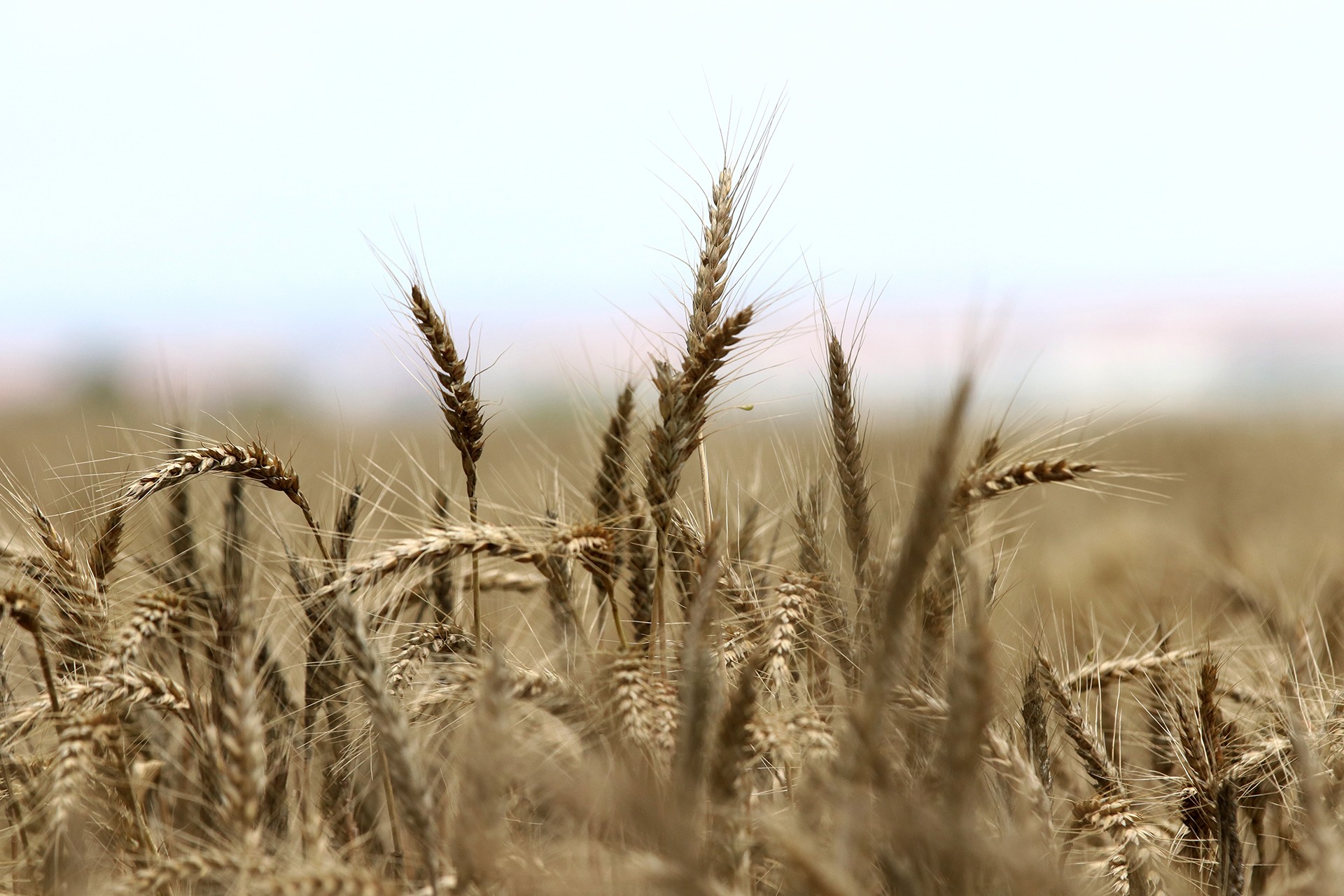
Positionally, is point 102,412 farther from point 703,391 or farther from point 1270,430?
point 1270,430

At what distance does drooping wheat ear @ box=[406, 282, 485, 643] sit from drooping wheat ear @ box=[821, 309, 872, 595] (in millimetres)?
705

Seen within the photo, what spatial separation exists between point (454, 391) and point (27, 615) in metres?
0.84

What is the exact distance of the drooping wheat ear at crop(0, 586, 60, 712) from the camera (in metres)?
1.44

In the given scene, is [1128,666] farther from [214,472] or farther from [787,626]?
→ [214,472]

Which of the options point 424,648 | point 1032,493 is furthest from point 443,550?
point 1032,493

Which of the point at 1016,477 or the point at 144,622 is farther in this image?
the point at 1016,477

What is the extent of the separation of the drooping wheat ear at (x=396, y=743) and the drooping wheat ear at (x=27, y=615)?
65cm

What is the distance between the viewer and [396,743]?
3.81 feet

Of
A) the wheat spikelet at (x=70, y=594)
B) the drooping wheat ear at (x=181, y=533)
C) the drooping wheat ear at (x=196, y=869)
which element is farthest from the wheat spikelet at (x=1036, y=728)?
the drooping wheat ear at (x=181, y=533)

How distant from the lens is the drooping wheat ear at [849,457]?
5.40 feet

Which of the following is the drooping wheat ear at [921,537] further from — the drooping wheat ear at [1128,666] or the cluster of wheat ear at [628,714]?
the drooping wheat ear at [1128,666]

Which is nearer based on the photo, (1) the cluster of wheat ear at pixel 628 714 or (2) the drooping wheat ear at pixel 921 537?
(2) the drooping wheat ear at pixel 921 537

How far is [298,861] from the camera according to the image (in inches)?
44.9

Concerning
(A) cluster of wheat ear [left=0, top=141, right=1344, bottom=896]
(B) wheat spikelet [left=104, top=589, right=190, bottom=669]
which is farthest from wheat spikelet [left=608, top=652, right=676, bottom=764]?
(B) wheat spikelet [left=104, top=589, right=190, bottom=669]
